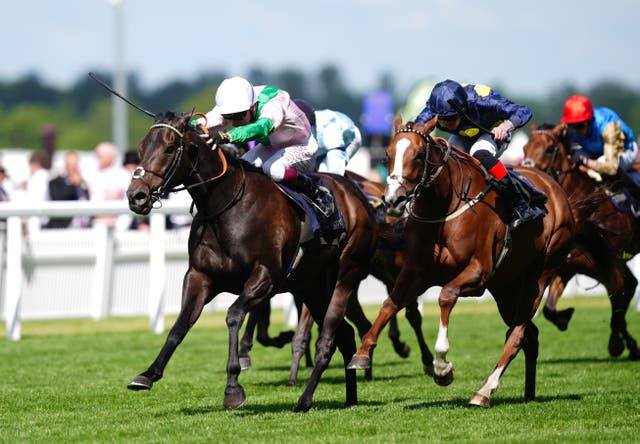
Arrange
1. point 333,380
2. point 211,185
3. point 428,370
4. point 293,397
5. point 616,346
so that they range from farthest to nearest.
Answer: point 616,346 → point 428,370 → point 333,380 → point 293,397 → point 211,185

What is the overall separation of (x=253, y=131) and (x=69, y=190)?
8378 millimetres

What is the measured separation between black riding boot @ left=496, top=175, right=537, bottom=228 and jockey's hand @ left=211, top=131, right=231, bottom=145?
6.02ft

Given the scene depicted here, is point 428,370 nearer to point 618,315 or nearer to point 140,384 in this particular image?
point 618,315

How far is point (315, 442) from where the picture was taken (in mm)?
6527

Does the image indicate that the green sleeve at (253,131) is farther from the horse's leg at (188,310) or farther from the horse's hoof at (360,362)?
the horse's hoof at (360,362)

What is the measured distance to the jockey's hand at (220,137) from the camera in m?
7.72

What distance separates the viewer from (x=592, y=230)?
11.2m

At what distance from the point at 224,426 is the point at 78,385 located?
264 centimetres

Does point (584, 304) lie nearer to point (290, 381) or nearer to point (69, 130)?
point (290, 381)

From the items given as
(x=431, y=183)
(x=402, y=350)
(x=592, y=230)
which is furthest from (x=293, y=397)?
(x=592, y=230)

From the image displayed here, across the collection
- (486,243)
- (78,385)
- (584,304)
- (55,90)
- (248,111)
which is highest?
(248,111)

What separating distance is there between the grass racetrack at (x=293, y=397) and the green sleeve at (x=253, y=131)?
67.1 inches

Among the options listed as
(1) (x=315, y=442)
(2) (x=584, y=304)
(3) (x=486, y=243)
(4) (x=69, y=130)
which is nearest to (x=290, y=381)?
(3) (x=486, y=243)

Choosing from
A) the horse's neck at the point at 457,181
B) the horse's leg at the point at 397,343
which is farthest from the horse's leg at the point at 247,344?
the horse's neck at the point at 457,181
